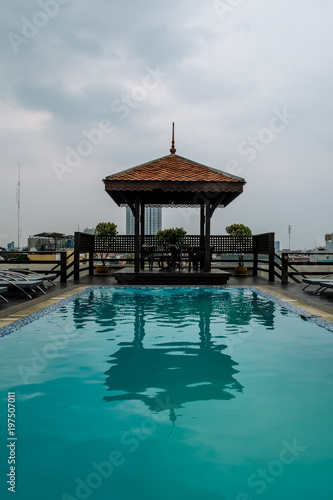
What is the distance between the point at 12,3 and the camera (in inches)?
387

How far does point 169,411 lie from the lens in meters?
3.00

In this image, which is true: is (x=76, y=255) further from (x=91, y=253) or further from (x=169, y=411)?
(x=169, y=411)

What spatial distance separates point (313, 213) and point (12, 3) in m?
10.5

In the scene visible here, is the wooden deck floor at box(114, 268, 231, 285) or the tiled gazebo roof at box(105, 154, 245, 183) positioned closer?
the wooden deck floor at box(114, 268, 231, 285)

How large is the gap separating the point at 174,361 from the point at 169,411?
1.20m

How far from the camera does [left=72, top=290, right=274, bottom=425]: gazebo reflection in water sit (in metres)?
3.32

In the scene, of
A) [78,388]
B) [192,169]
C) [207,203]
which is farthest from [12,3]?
[78,388]

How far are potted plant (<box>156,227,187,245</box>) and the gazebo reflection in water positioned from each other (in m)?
6.90

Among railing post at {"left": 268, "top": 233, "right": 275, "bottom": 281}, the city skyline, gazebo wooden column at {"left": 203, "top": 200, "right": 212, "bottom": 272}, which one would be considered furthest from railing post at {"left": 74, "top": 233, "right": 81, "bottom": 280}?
railing post at {"left": 268, "top": 233, "right": 275, "bottom": 281}

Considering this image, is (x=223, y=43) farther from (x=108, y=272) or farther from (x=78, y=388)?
(x=78, y=388)

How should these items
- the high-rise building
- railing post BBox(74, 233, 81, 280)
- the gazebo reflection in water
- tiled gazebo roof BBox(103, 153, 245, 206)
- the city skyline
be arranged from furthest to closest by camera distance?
1. the high-rise building
2. railing post BBox(74, 233, 81, 280)
3. tiled gazebo roof BBox(103, 153, 245, 206)
4. the city skyline
5. the gazebo reflection in water

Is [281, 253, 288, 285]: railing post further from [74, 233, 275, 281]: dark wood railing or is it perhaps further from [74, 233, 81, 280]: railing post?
[74, 233, 81, 280]: railing post

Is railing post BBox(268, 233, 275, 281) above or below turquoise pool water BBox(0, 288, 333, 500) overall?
above

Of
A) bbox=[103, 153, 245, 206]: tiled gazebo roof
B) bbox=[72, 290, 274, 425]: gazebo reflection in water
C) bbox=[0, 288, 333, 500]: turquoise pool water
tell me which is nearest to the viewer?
bbox=[0, 288, 333, 500]: turquoise pool water
